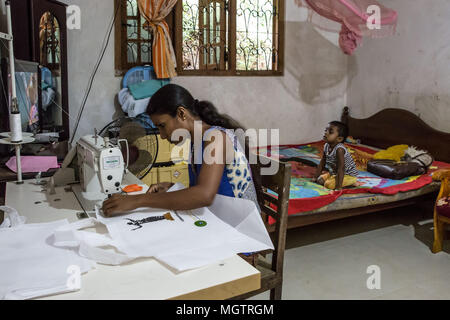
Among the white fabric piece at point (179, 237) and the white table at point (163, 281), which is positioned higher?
the white fabric piece at point (179, 237)

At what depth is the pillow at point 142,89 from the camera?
385cm

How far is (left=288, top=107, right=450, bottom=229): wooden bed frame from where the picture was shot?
3.39m

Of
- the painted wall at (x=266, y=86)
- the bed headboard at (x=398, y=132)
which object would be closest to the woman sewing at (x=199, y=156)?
the painted wall at (x=266, y=86)

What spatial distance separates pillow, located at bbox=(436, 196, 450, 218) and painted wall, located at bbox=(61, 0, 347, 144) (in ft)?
7.58

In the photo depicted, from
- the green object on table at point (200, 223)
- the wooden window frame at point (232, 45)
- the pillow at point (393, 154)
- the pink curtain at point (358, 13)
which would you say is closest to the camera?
the green object on table at point (200, 223)

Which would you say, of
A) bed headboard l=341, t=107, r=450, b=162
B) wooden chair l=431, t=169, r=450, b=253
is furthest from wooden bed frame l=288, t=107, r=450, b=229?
wooden chair l=431, t=169, r=450, b=253

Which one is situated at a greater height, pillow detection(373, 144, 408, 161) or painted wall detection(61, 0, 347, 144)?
painted wall detection(61, 0, 347, 144)

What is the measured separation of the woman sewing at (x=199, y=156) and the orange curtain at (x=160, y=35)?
2.34m

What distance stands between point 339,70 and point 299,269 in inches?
131

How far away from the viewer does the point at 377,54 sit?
4.82 metres

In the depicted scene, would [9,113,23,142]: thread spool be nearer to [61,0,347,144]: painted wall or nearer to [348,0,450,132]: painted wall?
[61,0,347,144]: painted wall

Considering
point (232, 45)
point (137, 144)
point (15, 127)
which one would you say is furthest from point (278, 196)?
point (232, 45)

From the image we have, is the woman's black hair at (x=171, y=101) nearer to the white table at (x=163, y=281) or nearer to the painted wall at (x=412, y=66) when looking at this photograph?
the white table at (x=163, y=281)

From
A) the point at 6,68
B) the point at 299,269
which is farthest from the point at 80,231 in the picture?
the point at 299,269
